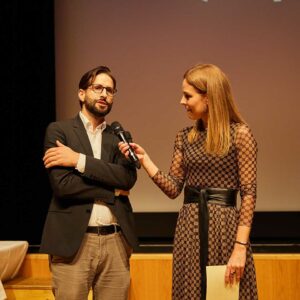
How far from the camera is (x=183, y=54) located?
458cm

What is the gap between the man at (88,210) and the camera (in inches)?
84.4

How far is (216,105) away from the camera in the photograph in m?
2.03

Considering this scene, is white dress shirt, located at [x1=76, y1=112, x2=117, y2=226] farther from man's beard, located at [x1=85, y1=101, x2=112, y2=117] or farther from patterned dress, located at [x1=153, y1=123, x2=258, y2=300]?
patterned dress, located at [x1=153, y1=123, x2=258, y2=300]

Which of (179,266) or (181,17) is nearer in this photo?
(179,266)

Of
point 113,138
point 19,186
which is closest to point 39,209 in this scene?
point 19,186

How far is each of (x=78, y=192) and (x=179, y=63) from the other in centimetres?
271

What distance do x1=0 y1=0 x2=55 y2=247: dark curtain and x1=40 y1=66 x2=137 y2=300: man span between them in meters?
2.22

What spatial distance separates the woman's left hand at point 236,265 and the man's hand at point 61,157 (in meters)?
0.79

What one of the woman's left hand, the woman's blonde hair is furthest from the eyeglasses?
the woman's left hand

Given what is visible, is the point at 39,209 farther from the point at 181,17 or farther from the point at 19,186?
the point at 181,17

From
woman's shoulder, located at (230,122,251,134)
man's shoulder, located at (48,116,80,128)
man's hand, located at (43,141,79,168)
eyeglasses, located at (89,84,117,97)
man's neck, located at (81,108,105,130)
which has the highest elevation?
eyeglasses, located at (89,84,117,97)

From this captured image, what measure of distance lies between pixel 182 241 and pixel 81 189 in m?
0.50

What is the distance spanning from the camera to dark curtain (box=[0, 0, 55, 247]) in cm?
437

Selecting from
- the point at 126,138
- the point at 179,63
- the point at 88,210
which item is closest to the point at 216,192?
the point at 126,138
